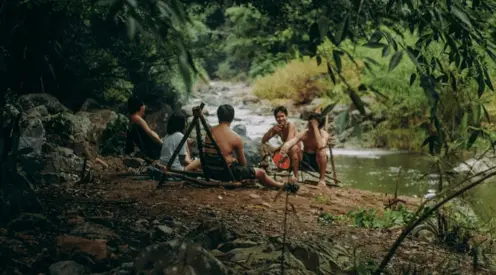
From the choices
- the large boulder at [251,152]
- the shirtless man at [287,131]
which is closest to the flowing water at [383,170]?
the shirtless man at [287,131]

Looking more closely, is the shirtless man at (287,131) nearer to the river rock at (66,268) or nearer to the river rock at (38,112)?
the river rock at (38,112)

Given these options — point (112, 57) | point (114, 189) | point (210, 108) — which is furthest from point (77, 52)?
point (210, 108)

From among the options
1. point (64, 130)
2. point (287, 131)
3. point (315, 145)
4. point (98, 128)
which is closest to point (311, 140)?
point (315, 145)

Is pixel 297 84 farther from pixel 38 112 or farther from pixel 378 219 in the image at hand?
pixel 378 219

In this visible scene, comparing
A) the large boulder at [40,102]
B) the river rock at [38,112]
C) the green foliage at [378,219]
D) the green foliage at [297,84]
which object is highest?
the green foliage at [297,84]

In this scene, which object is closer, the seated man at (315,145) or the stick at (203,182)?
the stick at (203,182)

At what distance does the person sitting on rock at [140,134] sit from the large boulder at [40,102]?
164 centimetres

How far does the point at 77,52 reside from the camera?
10.5 meters

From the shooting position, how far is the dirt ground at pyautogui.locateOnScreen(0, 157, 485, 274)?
3.61 m

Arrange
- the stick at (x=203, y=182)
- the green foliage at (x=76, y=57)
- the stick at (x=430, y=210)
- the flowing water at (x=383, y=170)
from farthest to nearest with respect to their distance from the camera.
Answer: the flowing water at (x=383, y=170), the green foliage at (x=76, y=57), the stick at (x=203, y=182), the stick at (x=430, y=210)

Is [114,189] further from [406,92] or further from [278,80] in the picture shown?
[278,80]

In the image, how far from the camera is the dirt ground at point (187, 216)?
11.8ft

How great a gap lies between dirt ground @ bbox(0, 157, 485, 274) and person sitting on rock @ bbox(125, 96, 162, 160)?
3.06 ft

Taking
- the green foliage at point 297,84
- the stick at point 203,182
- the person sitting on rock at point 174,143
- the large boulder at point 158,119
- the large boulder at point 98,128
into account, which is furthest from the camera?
the green foliage at point 297,84
